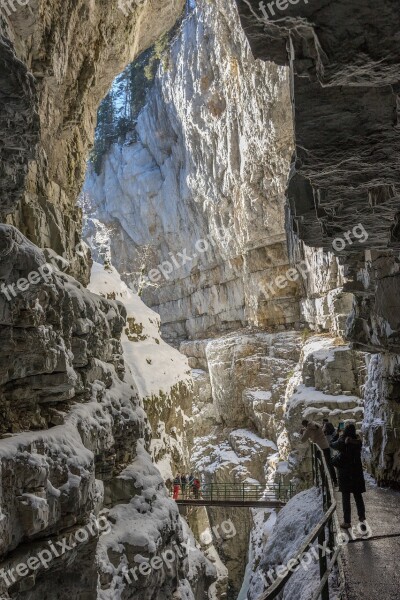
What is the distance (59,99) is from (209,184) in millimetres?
18842

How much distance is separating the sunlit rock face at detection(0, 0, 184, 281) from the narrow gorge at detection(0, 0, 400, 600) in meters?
0.06

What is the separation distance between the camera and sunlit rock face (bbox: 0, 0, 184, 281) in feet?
17.8

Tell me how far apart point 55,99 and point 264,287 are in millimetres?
18256

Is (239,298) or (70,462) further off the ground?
(239,298)

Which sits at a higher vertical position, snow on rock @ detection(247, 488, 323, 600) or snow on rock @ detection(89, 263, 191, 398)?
snow on rock @ detection(89, 263, 191, 398)

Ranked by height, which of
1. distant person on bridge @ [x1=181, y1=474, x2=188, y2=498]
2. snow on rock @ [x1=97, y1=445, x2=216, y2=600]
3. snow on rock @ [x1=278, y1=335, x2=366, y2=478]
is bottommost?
distant person on bridge @ [x1=181, y1=474, x2=188, y2=498]

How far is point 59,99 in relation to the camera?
10.8 meters

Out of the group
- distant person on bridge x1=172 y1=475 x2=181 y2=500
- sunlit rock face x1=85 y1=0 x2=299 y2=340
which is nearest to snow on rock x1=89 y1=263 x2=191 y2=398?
distant person on bridge x1=172 y1=475 x2=181 y2=500

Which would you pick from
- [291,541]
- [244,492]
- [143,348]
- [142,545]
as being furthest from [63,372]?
[244,492]

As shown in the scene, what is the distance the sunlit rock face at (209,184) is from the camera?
2283 cm

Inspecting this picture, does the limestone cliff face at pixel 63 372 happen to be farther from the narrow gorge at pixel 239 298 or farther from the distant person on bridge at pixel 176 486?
the distant person on bridge at pixel 176 486

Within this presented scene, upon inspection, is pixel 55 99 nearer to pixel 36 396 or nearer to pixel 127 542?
pixel 36 396

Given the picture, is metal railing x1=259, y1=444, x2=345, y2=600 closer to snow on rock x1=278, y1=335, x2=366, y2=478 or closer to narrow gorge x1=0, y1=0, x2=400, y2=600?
narrow gorge x1=0, y1=0, x2=400, y2=600

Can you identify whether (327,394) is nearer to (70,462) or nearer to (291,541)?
(291,541)
